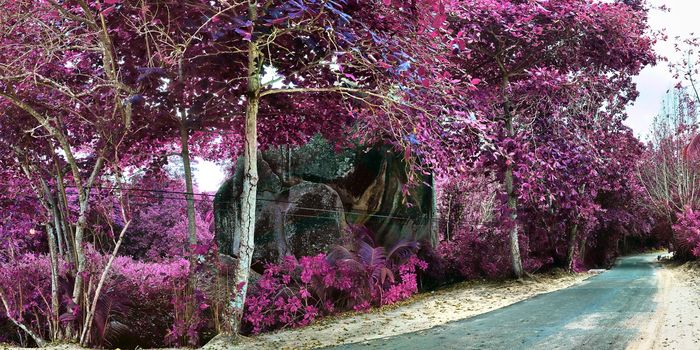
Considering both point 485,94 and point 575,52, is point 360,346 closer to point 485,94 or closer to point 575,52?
point 485,94

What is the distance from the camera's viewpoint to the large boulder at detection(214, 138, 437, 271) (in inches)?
382

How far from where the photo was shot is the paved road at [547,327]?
5074 mm

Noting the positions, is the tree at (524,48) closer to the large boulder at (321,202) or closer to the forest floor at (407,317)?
the forest floor at (407,317)

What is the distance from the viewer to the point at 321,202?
32.5 ft

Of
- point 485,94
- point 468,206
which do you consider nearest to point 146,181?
point 485,94

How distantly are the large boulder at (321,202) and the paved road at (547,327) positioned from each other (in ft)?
11.7

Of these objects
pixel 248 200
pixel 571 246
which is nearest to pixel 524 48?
pixel 571 246

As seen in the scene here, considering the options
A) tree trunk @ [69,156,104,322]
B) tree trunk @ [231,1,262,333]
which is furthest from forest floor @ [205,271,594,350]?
tree trunk @ [69,156,104,322]

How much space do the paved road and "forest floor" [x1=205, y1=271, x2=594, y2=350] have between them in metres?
0.39

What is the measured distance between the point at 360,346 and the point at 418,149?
242cm

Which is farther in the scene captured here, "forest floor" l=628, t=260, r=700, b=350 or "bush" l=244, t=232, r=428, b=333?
"bush" l=244, t=232, r=428, b=333

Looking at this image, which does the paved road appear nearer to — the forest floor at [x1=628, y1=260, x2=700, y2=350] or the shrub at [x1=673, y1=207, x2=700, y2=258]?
the forest floor at [x1=628, y1=260, x2=700, y2=350]

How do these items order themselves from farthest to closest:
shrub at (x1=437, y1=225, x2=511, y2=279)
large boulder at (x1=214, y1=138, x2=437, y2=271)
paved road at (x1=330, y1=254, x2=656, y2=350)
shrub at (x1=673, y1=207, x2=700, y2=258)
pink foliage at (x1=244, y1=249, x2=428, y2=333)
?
shrub at (x1=673, y1=207, x2=700, y2=258) < shrub at (x1=437, y1=225, x2=511, y2=279) < large boulder at (x1=214, y1=138, x2=437, y2=271) < pink foliage at (x1=244, y1=249, x2=428, y2=333) < paved road at (x1=330, y1=254, x2=656, y2=350)

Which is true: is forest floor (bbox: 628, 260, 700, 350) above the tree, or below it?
below
